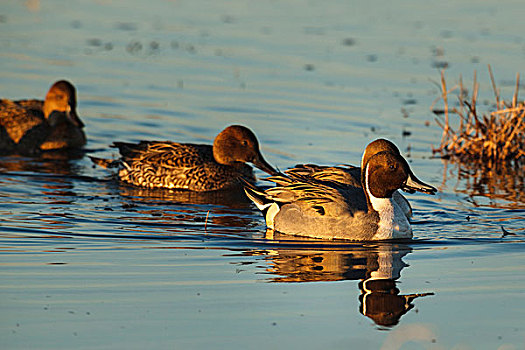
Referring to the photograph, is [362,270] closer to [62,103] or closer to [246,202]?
[246,202]

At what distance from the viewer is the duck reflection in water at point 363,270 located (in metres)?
7.27

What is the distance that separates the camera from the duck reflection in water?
23.9 feet

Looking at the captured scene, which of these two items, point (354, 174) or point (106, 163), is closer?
point (354, 174)

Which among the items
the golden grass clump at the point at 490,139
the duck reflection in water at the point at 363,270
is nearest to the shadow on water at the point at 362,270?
the duck reflection in water at the point at 363,270

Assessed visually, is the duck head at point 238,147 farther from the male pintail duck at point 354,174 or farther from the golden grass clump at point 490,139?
the golden grass clump at point 490,139

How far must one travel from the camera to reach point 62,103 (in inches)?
570

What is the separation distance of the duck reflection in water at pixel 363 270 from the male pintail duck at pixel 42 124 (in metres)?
5.43

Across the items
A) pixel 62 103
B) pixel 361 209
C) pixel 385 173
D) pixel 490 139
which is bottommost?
pixel 361 209

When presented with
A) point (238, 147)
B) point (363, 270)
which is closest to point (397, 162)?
point (363, 270)

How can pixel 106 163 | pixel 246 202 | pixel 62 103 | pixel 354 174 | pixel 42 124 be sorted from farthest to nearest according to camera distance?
1. pixel 62 103
2. pixel 42 124
3. pixel 106 163
4. pixel 246 202
5. pixel 354 174

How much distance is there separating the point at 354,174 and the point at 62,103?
5695mm

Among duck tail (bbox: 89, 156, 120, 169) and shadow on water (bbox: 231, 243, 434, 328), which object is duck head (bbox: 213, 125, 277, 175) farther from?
shadow on water (bbox: 231, 243, 434, 328)

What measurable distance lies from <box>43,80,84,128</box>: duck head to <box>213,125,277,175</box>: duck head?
8.97ft

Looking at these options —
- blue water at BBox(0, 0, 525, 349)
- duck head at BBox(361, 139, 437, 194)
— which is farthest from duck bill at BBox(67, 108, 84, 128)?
duck head at BBox(361, 139, 437, 194)
